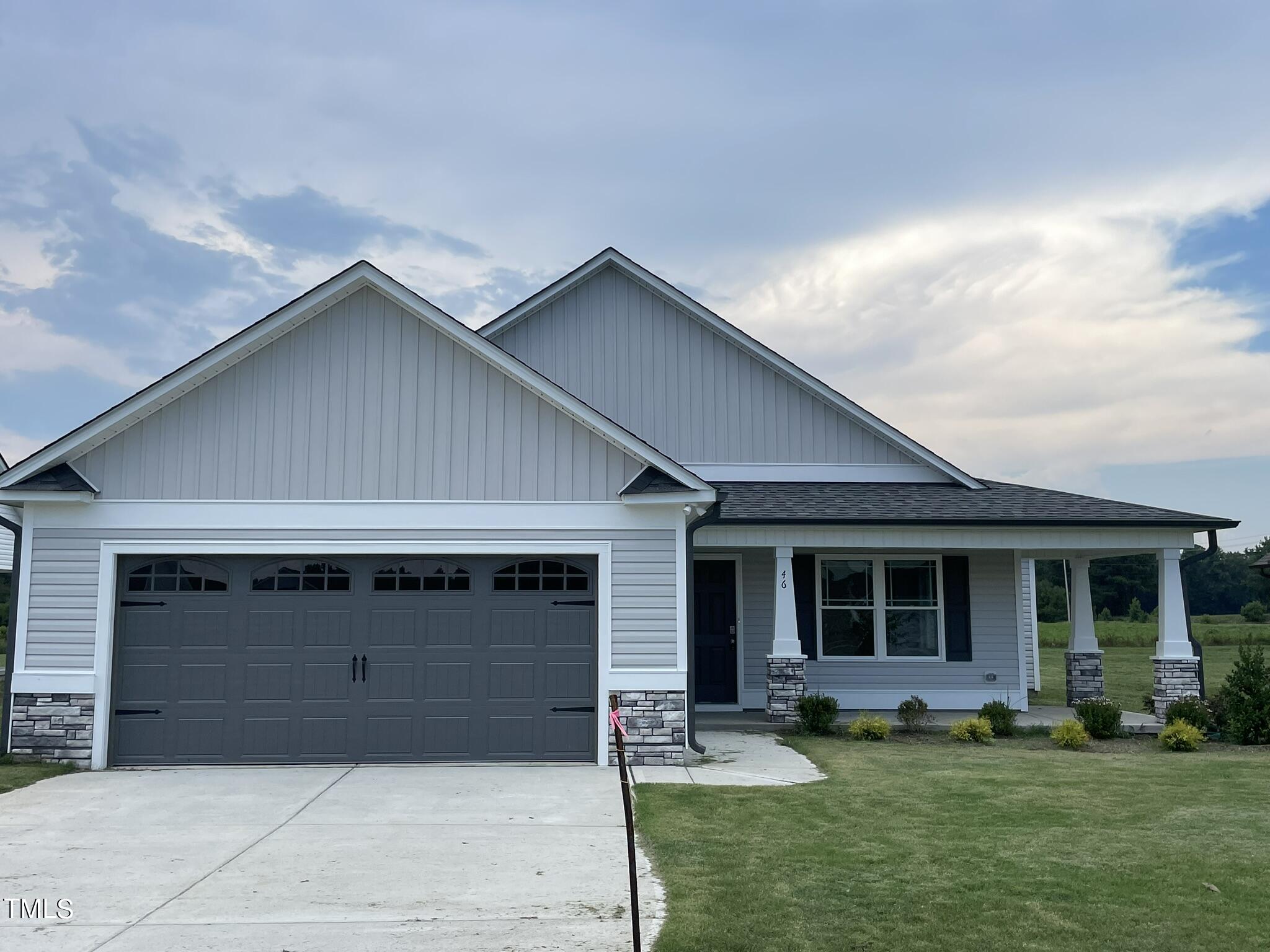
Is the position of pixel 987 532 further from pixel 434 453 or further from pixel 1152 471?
pixel 1152 471

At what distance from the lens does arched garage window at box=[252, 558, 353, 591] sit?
1130cm

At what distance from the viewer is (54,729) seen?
35.7ft

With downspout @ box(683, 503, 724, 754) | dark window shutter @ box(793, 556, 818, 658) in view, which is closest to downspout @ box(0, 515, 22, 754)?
downspout @ box(683, 503, 724, 754)

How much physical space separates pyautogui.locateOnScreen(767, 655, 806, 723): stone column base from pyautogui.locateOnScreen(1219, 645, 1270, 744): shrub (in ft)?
17.5

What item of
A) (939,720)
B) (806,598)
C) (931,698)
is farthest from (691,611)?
(931,698)

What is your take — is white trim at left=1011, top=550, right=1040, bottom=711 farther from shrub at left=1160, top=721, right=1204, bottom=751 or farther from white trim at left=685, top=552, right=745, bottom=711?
white trim at left=685, top=552, right=745, bottom=711

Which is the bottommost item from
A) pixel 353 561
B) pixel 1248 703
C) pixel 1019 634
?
pixel 1248 703

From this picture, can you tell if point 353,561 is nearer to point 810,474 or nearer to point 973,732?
point 973,732

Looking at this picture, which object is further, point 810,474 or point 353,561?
point 810,474

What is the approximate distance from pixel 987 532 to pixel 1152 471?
2450 cm

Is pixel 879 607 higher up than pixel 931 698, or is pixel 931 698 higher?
pixel 879 607

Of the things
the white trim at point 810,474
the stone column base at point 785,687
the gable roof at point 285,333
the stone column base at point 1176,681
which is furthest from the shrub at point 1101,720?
the gable roof at point 285,333

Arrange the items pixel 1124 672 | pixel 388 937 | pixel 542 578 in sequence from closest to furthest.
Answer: pixel 388 937 < pixel 542 578 < pixel 1124 672

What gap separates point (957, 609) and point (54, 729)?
1228cm
